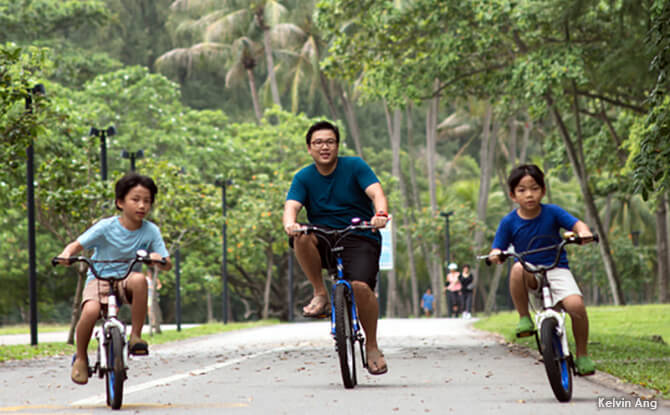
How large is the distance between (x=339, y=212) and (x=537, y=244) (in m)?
1.55

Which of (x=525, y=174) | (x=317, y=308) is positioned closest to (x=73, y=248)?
(x=317, y=308)

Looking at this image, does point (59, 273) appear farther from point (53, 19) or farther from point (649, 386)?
point (649, 386)

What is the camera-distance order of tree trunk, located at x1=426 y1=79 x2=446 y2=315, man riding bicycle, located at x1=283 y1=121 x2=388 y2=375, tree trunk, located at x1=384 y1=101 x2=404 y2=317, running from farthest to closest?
tree trunk, located at x1=384 y1=101 x2=404 y2=317
tree trunk, located at x1=426 y1=79 x2=446 y2=315
man riding bicycle, located at x1=283 y1=121 x2=388 y2=375

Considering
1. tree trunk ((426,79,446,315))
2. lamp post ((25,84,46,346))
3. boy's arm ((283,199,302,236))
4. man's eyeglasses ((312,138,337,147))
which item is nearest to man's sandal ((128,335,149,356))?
boy's arm ((283,199,302,236))

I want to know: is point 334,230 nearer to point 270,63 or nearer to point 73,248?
point 73,248

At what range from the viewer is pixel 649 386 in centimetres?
777

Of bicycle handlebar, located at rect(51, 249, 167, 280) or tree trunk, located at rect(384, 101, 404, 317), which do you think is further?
tree trunk, located at rect(384, 101, 404, 317)

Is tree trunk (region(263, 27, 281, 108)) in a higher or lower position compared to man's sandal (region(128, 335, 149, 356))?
higher

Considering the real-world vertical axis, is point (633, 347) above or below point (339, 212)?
below

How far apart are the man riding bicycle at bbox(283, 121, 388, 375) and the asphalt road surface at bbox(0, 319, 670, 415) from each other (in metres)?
0.66

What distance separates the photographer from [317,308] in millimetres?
7910

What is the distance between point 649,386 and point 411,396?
1743 millimetres

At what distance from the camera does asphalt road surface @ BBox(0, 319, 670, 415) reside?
699 centimetres

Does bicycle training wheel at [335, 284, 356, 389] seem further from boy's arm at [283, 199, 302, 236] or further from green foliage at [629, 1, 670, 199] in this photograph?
green foliage at [629, 1, 670, 199]
